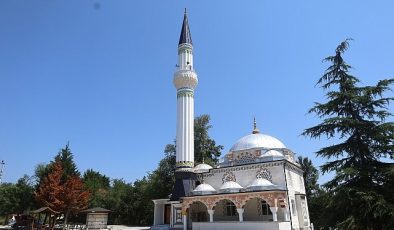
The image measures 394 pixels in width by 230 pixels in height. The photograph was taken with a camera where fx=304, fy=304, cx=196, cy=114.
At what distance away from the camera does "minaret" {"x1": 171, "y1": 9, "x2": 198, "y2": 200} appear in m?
22.0

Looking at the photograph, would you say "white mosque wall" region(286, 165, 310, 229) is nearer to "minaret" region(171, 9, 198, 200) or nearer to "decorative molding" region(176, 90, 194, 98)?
"minaret" region(171, 9, 198, 200)

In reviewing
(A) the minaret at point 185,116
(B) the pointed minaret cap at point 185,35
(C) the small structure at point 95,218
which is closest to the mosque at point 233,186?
(A) the minaret at point 185,116

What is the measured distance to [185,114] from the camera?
78.8 feet

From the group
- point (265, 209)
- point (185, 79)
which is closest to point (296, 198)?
point (265, 209)

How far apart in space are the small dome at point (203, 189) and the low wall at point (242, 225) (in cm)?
194

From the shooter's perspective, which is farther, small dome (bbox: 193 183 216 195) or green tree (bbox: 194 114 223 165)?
green tree (bbox: 194 114 223 165)

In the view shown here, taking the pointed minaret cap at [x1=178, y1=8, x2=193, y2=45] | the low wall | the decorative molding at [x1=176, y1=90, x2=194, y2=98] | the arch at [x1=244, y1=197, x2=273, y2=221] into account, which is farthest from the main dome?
the pointed minaret cap at [x1=178, y1=8, x2=193, y2=45]

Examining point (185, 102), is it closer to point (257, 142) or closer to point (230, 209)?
point (257, 142)

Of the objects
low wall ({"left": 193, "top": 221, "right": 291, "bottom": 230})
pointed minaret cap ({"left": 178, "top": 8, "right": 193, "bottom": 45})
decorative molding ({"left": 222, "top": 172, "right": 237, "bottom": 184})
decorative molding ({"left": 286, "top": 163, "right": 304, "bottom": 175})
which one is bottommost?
low wall ({"left": 193, "top": 221, "right": 291, "bottom": 230})

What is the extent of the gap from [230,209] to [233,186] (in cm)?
272

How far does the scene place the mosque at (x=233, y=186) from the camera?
18.3 m

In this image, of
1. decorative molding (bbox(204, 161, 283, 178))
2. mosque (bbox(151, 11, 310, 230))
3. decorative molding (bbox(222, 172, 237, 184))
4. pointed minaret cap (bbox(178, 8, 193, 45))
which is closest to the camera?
mosque (bbox(151, 11, 310, 230))

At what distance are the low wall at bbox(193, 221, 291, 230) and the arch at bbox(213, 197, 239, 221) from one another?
2.37 meters

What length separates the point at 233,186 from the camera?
19.7 metres
